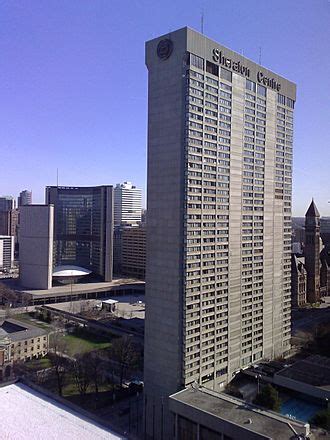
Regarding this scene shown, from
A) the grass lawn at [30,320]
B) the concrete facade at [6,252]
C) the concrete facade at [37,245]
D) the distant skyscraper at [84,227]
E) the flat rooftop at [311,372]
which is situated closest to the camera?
the flat rooftop at [311,372]

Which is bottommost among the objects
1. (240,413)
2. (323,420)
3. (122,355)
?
(122,355)

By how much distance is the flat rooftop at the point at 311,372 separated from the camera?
47.4 meters

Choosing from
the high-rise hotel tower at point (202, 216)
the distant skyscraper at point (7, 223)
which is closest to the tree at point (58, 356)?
the high-rise hotel tower at point (202, 216)

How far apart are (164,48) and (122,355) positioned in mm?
39966

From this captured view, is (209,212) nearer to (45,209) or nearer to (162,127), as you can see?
(162,127)

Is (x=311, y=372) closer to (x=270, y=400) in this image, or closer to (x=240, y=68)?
(x=270, y=400)

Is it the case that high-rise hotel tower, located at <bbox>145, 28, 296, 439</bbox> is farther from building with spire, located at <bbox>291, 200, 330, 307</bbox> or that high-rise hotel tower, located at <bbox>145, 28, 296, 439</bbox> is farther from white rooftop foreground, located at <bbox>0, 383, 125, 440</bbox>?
building with spire, located at <bbox>291, 200, 330, 307</bbox>

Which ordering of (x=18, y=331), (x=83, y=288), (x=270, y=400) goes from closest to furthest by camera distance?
1. (x=270, y=400)
2. (x=18, y=331)
3. (x=83, y=288)

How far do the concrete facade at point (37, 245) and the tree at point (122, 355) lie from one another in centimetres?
5088

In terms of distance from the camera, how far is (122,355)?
5581cm

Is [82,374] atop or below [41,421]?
below

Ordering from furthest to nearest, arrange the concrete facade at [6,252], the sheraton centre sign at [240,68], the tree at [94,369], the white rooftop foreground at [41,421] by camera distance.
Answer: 1. the concrete facade at [6,252]
2. the tree at [94,369]
3. the sheraton centre sign at [240,68]
4. the white rooftop foreground at [41,421]

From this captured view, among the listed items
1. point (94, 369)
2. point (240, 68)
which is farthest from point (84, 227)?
point (240, 68)

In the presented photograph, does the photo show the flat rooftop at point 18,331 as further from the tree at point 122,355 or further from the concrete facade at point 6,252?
the concrete facade at point 6,252
